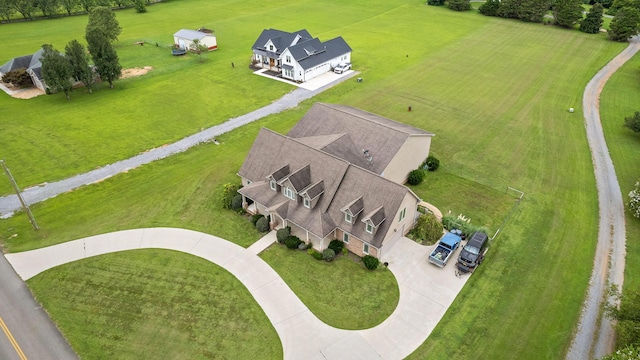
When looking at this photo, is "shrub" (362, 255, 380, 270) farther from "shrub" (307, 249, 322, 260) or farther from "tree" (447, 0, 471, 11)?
"tree" (447, 0, 471, 11)

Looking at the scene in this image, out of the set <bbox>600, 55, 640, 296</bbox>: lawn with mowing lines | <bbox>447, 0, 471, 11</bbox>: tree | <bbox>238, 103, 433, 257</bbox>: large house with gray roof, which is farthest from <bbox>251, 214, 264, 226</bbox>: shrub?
<bbox>447, 0, 471, 11</bbox>: tree

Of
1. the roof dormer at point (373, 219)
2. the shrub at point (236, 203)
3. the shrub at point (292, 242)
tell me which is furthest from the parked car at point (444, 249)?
the shrub at point (236, 203)

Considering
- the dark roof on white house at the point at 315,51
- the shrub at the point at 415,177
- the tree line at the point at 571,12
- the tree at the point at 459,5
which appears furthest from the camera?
the tree at the point at 459,5

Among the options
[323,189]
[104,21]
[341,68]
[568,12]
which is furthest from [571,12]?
[104,21]

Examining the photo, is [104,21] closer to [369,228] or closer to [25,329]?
[25,329]

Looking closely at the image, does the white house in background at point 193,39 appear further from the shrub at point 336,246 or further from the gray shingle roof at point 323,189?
the shrub at point 336,246
